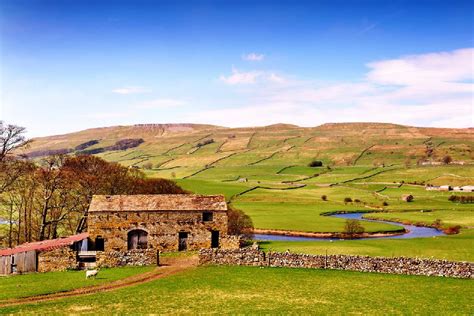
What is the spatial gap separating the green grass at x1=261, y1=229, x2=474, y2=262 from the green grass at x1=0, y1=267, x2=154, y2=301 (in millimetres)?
21764

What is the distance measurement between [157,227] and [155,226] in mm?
258

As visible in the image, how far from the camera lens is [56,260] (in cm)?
4072

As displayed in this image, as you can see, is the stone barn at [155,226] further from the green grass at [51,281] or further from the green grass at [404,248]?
the green grass at [51,281]

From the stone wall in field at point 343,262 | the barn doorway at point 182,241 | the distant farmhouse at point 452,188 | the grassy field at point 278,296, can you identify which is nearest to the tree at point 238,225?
the barn doorway at point 182,241

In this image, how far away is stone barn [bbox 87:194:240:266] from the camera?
173 ft

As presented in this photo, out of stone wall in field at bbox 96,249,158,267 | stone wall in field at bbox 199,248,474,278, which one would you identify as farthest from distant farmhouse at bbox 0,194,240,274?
stone wall in field at bbox 199,248,474,278

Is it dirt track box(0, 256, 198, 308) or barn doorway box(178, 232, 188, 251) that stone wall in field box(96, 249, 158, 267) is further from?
barn doorway box(178, 232, 188, 251)

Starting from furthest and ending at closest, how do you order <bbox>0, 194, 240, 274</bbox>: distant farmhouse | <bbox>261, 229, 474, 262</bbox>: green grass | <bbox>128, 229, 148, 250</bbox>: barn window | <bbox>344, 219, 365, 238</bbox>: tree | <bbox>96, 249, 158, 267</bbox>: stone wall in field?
<bbox>344, 219, 365, 238</bbox>: tree, <bbox>128, 229, 148, 250</bbox>: barn window, <bbox>0, 194, 240, 274</bbox>: distant farmhouse, <bbox>261, 229, 474, 262</bbox>: green grass, <bbox>96, 249, 158, 267</bbox>: stone wall in field

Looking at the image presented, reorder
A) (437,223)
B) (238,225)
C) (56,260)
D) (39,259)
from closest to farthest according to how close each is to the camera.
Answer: (39,259) < (56,260) < (238,225) < (437,223)

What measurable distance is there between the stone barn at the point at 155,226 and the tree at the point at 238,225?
45.3 feet

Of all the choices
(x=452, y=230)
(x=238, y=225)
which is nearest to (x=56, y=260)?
(x=238, y=225)

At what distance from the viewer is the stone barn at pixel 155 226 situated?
5266 cm

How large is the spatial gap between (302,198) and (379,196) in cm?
2546

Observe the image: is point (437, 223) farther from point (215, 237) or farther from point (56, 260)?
point (56, 260)
